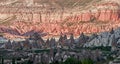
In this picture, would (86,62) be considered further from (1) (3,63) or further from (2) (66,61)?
(1) (3,63)

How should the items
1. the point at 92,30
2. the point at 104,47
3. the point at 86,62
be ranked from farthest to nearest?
the point at 92,30 → the point at 104,47 → the point at 86,62

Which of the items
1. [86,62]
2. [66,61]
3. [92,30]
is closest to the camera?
[86,62]

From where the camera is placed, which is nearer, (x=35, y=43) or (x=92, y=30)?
(x=35, y=43)

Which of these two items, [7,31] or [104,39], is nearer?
[104,39]

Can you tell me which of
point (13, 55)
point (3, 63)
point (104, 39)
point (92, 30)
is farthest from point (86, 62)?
point (92, 30)

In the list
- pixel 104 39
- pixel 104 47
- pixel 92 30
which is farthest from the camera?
pixel 92 30

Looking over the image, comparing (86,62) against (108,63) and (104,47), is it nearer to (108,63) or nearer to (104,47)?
(108,63)

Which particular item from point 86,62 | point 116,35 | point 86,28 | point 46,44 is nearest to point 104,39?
point 116,35

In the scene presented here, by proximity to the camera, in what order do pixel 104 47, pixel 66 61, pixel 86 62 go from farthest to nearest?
pixel 104 47 < pixel 66 61 < pixel 86 62
